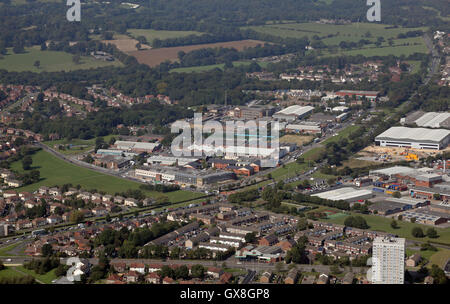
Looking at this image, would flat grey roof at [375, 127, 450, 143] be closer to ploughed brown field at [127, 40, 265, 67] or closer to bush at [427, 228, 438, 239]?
bush at [427, 228, 438, 239]

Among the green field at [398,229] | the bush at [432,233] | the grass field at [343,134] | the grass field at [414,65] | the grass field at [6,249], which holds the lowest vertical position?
the grass field at [6,249]

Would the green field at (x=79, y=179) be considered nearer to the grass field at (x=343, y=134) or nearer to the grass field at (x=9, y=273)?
the grass field at (x=9, y=273)

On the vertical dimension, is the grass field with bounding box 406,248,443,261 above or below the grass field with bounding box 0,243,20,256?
above

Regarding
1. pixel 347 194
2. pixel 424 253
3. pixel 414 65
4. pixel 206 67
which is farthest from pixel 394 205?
pixel 206 67

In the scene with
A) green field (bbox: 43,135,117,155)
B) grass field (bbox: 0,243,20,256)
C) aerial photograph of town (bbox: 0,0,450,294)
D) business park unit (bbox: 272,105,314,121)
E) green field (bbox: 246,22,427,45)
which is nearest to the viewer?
aerial photograph of town (bbox: 0,0,450,294)

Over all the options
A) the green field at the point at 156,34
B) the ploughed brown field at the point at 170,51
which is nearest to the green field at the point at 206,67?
the ploughed brown field at the point at 170,51

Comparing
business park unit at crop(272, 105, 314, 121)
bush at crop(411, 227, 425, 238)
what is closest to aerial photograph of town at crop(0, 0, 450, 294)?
bush at crop(411, 227, 425, 238)
